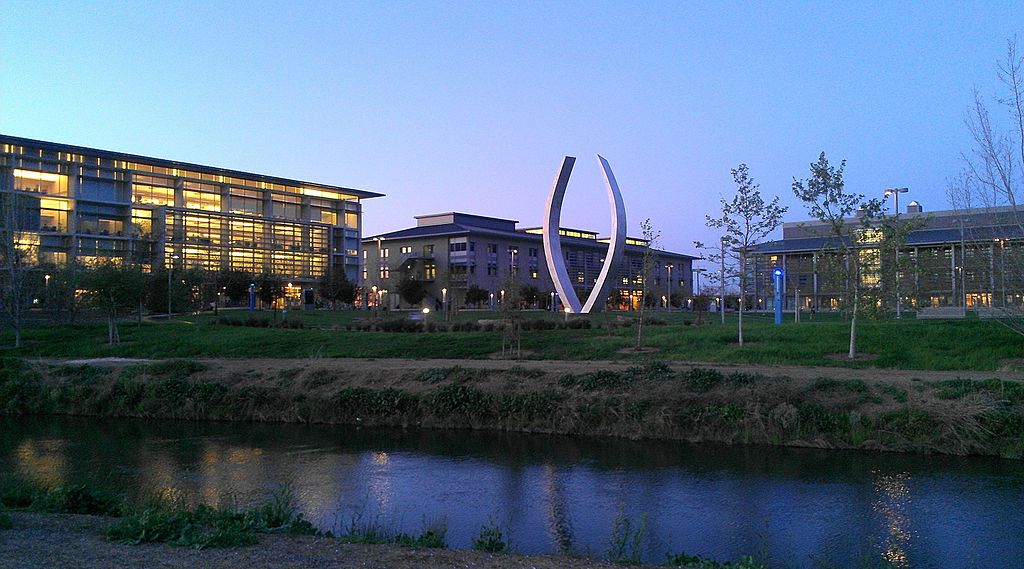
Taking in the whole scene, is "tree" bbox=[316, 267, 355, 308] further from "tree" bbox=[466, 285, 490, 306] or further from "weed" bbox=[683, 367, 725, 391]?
"weed" bbox=[683, 367, 725, 391]

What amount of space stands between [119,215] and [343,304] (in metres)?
28.9

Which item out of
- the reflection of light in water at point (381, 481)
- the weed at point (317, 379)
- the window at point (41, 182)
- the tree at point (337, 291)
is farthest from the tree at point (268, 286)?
the reflection of light in water at point (381, 481)

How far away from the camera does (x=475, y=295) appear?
9719cm

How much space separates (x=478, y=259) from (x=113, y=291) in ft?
214

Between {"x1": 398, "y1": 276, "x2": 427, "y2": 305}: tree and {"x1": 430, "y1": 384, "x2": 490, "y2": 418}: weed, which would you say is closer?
{"x1": 430, "y1": 384, "x2": 490, "y2": 418}: weed

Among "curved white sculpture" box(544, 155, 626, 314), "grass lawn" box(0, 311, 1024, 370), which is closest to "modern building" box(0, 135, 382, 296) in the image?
"grass lawn" box(0, 311, 1024, 370)

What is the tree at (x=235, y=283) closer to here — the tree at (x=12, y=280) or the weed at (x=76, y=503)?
the tree at (x=12, y=280)

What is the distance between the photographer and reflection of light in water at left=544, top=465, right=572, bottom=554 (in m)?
12.4

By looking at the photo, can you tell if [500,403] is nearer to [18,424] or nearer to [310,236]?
[18,424]

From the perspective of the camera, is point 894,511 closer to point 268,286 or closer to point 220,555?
point 220,555

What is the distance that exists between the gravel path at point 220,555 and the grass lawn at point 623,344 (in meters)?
20.2

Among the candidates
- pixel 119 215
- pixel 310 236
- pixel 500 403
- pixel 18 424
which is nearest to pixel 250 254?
pixel 310 236

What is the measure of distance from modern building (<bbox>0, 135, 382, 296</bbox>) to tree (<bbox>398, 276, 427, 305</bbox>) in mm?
19595

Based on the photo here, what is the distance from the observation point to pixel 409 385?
25.6m
